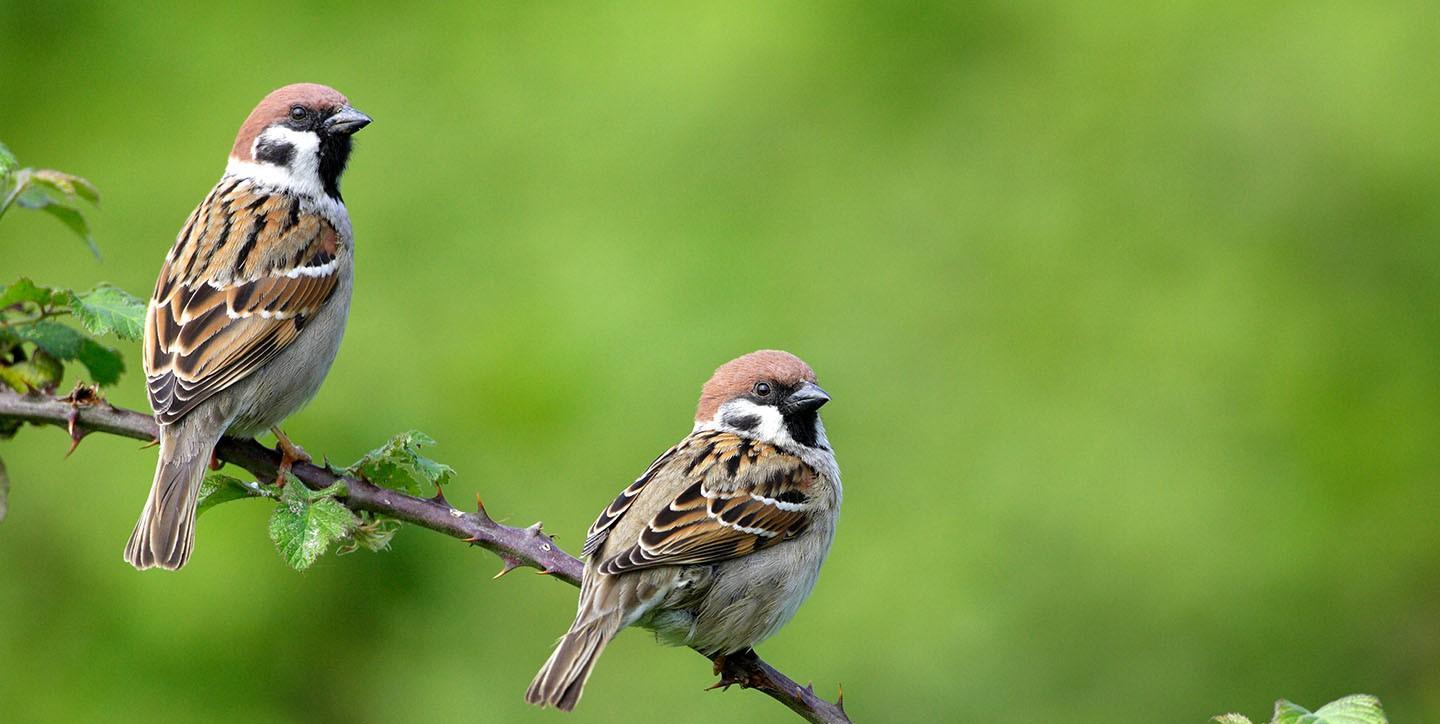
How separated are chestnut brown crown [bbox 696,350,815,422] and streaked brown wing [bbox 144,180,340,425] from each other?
1085 millimetres

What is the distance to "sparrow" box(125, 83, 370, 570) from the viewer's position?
3.69 m

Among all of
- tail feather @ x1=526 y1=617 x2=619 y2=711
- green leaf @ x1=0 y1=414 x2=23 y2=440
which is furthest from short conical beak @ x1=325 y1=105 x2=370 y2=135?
tail feather @ x1=526 y1=617 x2=619 y2=711

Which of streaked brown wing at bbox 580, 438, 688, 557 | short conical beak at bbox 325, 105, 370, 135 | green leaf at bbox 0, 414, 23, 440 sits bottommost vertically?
green leaf at bbox 0, 414, 23, 440

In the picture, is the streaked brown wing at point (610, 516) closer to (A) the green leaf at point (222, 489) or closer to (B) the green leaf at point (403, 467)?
(B) the green leaf at point (403, 467)

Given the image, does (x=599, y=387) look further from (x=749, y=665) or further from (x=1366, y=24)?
(x=1366, y=24)

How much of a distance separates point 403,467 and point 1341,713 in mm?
1760

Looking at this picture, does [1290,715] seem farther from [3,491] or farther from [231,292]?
[231,292]

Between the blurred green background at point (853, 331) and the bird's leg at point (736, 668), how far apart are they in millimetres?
2320

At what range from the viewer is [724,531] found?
3852 mm

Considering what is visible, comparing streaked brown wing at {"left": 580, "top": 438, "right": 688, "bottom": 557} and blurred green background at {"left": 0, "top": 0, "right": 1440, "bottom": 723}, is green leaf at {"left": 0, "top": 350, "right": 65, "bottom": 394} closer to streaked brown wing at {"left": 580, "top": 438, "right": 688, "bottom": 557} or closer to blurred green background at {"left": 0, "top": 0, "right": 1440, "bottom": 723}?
streaked brown wing at {"left": 580, "top": 438, "right": 688, "bottom": 557}

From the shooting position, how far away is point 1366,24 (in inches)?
257

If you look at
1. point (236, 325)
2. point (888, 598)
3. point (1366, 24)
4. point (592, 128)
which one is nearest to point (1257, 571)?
point (888, 598)

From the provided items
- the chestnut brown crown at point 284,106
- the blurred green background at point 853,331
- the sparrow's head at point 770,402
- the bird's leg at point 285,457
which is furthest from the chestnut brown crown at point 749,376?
the blurred green background at point 853,331

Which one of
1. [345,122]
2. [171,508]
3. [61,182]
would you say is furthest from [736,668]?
[345,122]
